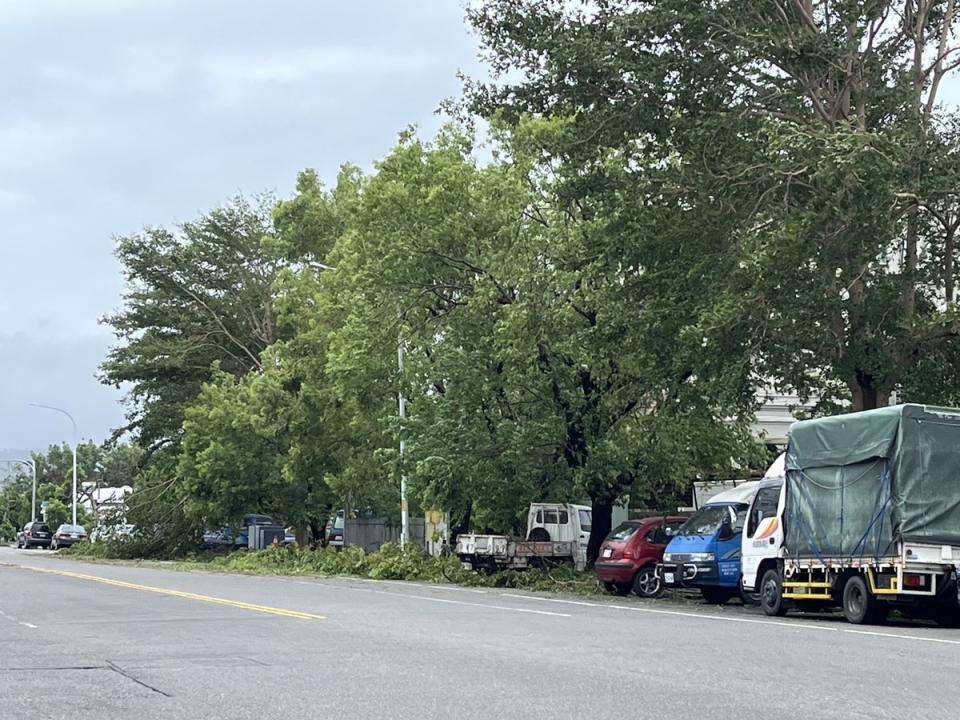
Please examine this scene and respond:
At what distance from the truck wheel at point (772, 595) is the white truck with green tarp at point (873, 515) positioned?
0.09ft

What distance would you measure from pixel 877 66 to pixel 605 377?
10455 mm

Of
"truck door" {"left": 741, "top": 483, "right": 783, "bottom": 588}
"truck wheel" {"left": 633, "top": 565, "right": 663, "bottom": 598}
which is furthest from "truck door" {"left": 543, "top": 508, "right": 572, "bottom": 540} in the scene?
"truck door" {"left": 741, "top": 483, "right": 783, "bottom": 588}

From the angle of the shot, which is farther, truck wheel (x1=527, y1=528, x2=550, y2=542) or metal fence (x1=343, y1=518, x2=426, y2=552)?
metal fence (x1=343, y1=518, x2=426, y2=552)

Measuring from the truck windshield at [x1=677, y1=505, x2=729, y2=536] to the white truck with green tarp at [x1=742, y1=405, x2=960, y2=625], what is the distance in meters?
3.69

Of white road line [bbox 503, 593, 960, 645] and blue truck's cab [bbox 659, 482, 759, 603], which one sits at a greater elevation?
blue truck's cab [bbox 659, 482, 759, 603]

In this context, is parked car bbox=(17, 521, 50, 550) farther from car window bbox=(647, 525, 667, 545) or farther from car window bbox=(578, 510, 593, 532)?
car window bbox=(647, 525, 667, 545)

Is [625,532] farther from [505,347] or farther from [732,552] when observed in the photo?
[505,347]

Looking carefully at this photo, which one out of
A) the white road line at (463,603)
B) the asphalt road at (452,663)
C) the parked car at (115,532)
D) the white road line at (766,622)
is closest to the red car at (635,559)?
the white road line at (766,622)

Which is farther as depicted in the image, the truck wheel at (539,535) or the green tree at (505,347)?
the truck wheel at (539,535)

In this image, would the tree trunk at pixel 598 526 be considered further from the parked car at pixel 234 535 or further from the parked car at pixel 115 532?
the parked car at pixel 115 532

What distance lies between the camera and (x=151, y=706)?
9477 millimetres

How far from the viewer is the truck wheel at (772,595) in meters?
21.6

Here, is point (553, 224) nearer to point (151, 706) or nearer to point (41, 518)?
point (151, 706)

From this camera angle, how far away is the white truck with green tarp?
18.5m
